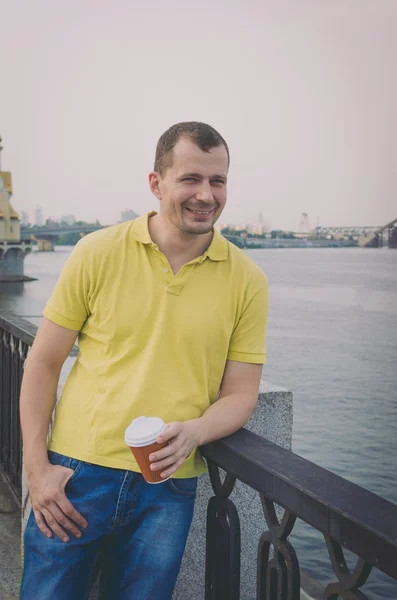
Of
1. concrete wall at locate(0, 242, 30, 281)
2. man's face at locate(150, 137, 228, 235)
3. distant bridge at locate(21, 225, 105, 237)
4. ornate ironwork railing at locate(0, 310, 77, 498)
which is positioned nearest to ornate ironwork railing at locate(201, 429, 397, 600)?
man's face at locate(150, 137, 228, 235)

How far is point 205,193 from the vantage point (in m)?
1.56

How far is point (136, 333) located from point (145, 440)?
31 centimetres

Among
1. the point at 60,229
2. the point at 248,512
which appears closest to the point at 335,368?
the point at 60,229

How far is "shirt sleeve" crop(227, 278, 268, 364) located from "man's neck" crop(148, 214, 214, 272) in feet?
0.61

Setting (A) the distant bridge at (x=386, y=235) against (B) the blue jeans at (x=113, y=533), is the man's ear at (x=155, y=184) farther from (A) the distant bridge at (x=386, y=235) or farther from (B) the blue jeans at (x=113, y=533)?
(A) the distant bridge at (x=386, y=235)

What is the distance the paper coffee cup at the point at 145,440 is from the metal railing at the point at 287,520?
18cm

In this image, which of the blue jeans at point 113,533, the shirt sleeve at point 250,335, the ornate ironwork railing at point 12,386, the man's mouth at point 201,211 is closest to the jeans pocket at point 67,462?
the blue jeans at point 113,533

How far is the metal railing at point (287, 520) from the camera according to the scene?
3.40 feet

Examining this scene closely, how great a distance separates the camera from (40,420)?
1.62m

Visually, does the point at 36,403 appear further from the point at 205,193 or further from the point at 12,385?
the point at 12,385

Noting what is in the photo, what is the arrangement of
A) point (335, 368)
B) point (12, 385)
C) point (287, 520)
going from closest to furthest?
point (287, 520) → point (12, 385) → point (335, 368)

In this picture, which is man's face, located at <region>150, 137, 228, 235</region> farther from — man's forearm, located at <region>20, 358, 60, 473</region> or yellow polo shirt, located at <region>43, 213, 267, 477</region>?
man's forearm, located at <region>20, 358, 60, 473</region>

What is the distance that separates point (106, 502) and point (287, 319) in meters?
44.5

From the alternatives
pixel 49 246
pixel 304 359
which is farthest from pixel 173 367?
pixel 49 246
